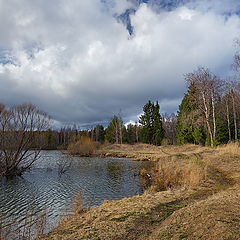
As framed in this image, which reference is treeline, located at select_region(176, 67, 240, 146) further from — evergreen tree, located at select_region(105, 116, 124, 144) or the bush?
evergreen tree, located at select_region(105, 116, 124, 144)

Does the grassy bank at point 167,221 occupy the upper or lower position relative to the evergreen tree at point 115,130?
lower

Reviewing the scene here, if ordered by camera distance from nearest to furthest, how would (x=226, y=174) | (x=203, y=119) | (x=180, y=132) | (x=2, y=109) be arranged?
1. (x=226, y=174)
2. (x=2, y=109)
3. (x=203, y=119)
4. (x=180, y=132)

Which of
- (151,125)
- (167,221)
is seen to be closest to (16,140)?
(167,221)

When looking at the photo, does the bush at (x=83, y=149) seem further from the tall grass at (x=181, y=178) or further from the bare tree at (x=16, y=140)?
the tall grass at (x=181, y=178)

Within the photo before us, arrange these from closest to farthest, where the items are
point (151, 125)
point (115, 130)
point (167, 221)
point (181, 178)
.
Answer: point (167, 221) → point (181, 178) → point (151, 125) → point (115, 130)

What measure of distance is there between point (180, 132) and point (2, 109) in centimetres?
3329

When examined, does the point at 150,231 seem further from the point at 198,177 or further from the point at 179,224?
the point at 198,177

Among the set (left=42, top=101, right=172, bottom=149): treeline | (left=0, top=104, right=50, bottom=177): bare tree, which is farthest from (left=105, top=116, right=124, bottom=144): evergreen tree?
(left=0, top=104, right=50, bottom=177): bare tree

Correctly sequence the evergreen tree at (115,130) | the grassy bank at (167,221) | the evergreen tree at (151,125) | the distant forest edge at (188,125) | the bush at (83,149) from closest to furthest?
the grassy bank at (167,221), the distant forest edge at (188,125), the bush at (83,149), the evergreen tree at (151,125), the evergreen tree at (115,130)

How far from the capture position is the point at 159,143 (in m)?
59.4

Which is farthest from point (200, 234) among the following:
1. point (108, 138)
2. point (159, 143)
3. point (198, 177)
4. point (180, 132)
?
point (108, 138)

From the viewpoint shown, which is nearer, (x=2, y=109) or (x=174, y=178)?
(x=174, y=178)

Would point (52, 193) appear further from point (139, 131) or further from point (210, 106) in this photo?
point (139, 131)

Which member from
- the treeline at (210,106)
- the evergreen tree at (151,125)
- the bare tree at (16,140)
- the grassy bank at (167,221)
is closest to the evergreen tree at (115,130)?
the evergreen tree at (151,125)
